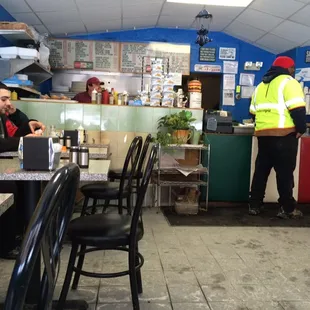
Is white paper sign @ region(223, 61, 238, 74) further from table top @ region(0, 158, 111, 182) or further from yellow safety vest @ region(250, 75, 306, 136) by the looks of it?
table top @ region(0, 158, 111, 182)

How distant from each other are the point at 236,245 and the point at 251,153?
1845 millimetres

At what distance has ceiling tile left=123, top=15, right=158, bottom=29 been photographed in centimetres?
598

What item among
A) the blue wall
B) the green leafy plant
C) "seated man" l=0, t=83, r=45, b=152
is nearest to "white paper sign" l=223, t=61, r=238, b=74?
the blue wall

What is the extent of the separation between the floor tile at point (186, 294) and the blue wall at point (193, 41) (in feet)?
16.8

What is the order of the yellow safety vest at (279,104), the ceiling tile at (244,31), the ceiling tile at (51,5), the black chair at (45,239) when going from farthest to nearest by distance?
the ceiling tile at (244,31) → the ceiling tile at (51,5) → the yellow safety vest at (279,104) → the black chair at (45,239)

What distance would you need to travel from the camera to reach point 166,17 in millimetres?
6074

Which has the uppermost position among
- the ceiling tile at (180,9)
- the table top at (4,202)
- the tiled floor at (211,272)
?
the ceiling tile at (180,9)

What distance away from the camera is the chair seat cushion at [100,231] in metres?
1.68

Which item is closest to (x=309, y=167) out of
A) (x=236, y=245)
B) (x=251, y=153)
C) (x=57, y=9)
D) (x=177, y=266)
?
(x=251, y=153)

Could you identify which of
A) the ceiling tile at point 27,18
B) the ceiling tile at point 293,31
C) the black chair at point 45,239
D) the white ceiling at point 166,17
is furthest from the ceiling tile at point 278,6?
the black chair at point 45,239

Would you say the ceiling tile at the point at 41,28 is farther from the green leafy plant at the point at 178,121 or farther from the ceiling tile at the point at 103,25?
the green leafy plant at the point at 178,121

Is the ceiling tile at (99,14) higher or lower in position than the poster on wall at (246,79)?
higher

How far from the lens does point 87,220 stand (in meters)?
1.92

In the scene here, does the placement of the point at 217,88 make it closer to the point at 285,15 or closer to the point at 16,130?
the point at 285,15
